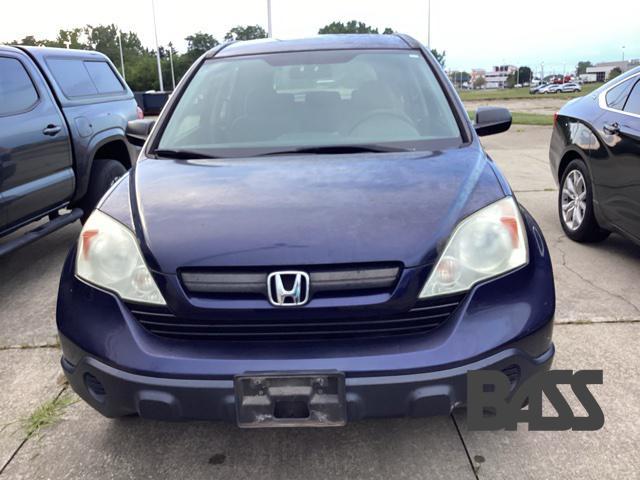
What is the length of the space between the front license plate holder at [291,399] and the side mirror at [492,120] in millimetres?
1932

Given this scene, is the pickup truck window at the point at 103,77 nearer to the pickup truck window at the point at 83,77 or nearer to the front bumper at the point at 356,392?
the pickup truck window at the point at 83,77

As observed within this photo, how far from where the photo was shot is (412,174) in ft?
7.77

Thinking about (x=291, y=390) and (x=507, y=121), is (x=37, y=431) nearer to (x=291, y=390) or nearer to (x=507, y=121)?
(x=291, y=390)

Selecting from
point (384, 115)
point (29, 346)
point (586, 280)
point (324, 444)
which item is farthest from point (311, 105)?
point (586, 280)

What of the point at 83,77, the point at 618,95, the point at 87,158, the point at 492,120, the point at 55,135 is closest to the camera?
the point at 492,120

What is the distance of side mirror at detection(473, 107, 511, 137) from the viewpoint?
10.7 ft

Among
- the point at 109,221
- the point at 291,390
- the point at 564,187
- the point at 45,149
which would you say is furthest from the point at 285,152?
the point at 564,187

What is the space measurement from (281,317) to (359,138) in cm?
122

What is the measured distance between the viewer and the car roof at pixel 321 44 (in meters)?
3.36

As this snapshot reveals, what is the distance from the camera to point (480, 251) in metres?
2.02

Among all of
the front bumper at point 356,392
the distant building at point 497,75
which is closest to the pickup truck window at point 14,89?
the front bumper at point 356,392

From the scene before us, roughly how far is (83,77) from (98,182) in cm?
107

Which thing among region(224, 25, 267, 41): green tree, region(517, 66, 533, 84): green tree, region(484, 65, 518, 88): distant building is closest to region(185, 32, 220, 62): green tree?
region(224, 25, 267, 41): green tree

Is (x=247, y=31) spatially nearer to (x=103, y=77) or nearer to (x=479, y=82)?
(x=479, y=82)
